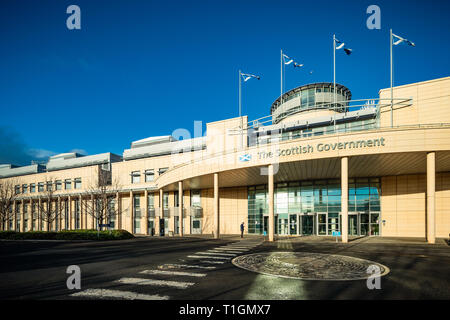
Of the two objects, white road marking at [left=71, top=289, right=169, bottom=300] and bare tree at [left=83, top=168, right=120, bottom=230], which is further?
bare tree at [left=83, top=168, right=120, bottom=230]

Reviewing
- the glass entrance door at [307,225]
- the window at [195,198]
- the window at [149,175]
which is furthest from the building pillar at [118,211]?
the glass entrance door at [307,225]

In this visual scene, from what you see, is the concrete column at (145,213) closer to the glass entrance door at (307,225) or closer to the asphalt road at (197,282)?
the glass entrance door at (307,225)

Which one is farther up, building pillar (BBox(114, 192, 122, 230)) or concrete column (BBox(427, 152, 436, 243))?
concrete column (BBox(427, 152, 436, 243))

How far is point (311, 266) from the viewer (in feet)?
39.1

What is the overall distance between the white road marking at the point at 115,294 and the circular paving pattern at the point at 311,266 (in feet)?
16.9

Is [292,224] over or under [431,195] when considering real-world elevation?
under

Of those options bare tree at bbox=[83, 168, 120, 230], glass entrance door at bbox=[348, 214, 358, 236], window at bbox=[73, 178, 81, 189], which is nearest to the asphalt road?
glass entrance door at bbox=[348, 214, 358, 236]

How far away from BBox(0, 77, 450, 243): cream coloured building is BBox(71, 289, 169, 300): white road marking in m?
17.0

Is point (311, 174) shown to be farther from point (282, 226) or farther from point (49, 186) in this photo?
point (49, 186)

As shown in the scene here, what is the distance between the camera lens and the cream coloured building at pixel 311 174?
20.8 m

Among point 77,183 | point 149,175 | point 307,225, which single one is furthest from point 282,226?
point 77,183

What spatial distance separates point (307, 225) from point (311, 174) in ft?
22.6

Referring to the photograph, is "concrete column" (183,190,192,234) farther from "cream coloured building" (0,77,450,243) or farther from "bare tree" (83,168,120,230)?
"bare tree" (83,168,120,230)

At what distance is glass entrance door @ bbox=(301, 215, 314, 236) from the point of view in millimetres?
29916
